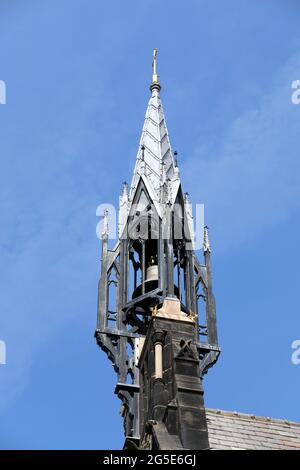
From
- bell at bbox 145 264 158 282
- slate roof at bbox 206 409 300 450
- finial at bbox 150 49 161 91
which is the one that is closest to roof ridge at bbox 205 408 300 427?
slate roof at bbox 206 409 300 450

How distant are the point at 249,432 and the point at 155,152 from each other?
1662 cm

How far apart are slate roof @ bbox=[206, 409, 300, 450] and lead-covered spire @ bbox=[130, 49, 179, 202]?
1264 cm

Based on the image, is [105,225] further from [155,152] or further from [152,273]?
[152,273]

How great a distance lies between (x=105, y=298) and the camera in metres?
34.3

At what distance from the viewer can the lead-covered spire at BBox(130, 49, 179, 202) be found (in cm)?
3606

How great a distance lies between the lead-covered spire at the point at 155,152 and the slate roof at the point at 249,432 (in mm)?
12642

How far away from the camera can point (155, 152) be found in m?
37.9

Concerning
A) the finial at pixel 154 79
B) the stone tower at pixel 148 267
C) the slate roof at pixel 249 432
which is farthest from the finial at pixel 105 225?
the slate roof at pixel 249 432

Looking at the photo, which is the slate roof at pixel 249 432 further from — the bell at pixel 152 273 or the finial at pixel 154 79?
the finial at pixel 154 79

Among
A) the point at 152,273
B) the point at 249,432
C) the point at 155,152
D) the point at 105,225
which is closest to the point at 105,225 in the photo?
the point at 105,225

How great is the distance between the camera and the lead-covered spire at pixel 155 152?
118 feet
